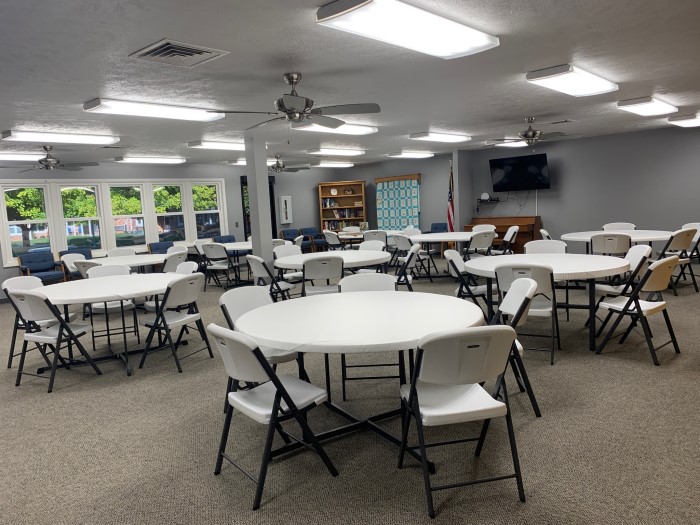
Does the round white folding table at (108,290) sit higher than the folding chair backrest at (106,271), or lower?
lower

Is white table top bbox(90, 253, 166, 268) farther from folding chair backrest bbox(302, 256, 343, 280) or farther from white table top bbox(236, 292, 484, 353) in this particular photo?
white table top bbox(236, 292, 484, 353)

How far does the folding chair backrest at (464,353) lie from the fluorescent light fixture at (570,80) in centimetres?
303

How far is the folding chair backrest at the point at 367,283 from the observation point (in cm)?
379

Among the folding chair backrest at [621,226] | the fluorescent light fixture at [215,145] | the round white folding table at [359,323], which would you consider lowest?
the round white folding table at [359,323]

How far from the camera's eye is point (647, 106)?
6.25 metres

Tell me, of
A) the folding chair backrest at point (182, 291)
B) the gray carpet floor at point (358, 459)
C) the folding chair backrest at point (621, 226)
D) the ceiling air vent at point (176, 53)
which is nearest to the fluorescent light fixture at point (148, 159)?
the folding chair backrest at point (182, 291)

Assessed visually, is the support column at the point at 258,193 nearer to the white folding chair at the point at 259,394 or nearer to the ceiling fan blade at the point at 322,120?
the ceiling fan blade at the point at 322,120

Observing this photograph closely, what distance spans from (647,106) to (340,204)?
8.89 metres

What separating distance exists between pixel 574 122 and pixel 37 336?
7866 mm

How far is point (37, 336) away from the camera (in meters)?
4.28

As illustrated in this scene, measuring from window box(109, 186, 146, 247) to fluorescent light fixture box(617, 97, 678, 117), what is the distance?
31.3ft

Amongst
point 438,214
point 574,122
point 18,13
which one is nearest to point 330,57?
point 18,13

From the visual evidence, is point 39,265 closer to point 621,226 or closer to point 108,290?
point 108,290

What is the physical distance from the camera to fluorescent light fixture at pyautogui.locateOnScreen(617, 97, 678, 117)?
592 cm
